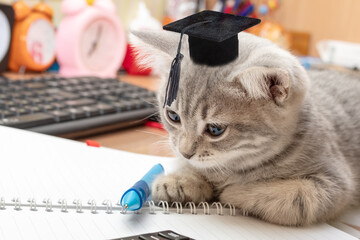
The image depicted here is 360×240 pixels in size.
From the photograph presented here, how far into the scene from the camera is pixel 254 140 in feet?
2.49

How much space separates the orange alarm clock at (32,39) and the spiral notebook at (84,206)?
74cm

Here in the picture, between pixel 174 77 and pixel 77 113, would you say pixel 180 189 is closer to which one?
pixel 174 77

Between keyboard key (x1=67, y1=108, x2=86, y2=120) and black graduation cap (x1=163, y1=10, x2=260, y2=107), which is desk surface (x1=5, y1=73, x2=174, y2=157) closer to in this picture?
keyboard key (x1=67, y1=108, x2=86, y2=120)

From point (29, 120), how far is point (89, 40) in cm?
77

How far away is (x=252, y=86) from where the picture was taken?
70 cm

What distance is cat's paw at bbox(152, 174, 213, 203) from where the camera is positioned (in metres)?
0.72

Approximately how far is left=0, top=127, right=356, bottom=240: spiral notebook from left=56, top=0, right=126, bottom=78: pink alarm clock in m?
0.74

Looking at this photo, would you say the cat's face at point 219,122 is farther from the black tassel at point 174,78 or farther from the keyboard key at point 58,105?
the keyboard key at point 58,105

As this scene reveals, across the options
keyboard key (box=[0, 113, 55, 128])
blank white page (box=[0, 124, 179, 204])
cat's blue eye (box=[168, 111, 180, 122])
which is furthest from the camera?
keyboard key (box=[0, 113, 55, 128])

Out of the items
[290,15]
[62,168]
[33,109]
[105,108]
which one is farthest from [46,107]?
[290,15]

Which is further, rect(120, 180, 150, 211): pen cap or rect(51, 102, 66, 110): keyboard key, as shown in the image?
rect(51, 102, 66, 110): keyboard key

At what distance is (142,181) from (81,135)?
35 cm

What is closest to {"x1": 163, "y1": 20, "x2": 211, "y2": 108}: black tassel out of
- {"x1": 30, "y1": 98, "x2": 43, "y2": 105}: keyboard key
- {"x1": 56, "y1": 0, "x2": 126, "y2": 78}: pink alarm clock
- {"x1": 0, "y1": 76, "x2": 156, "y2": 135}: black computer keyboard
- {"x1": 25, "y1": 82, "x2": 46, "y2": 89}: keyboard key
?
{"x1": 0, "y1": 76, "x2": 156, "y2": 135}: black computer keyboard

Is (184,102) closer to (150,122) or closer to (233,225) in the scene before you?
(233,225)
